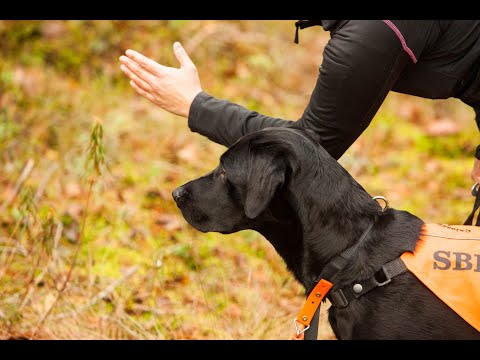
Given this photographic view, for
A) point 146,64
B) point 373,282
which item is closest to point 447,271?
point 373,282

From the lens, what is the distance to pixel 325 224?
2.79 meters

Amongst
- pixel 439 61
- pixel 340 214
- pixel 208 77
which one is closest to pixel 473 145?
pixel 208 77

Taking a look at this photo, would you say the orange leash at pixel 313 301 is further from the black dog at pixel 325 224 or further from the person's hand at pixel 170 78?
the person's hand at pixel 170 78

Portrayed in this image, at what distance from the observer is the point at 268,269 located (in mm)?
4676

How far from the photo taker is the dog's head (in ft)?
9.01

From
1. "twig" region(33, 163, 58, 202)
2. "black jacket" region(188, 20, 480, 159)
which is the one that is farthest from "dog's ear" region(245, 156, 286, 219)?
"twig" region(33, 163, 58, 202)

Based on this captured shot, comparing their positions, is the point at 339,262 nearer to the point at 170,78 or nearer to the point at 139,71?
the point at 170,78

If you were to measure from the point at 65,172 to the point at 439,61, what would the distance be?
134 inches

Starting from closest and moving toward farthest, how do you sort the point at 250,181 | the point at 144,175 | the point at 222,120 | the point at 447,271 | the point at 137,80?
the point at 447,271 < the point at 250,181 < the point at 222,120 < the point at 137,80 < the point at 144,175

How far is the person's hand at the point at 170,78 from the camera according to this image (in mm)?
3385

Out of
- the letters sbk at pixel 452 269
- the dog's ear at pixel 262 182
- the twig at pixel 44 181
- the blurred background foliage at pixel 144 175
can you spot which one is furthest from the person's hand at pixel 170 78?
the twig at pixel 44 181

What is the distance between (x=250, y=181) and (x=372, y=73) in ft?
2.40

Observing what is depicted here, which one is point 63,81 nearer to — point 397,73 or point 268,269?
point 268,269

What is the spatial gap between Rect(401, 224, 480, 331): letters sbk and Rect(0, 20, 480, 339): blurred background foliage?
128cm
